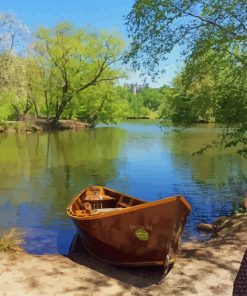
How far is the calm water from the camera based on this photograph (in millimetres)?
12555

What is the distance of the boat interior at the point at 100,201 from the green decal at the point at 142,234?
2.58 m

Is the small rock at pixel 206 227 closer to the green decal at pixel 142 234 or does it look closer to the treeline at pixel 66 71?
the green decal at pixel 142 234

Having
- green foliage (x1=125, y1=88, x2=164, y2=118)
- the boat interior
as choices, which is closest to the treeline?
the boat interior

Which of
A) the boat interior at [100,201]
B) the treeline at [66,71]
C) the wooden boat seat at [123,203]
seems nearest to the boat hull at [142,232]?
the boat interior at [100,201]

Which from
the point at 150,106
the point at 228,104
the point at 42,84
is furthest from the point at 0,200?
the point at 150,106

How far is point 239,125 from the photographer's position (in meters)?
13.8

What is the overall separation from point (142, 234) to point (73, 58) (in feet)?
158

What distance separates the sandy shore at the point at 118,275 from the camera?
685cm

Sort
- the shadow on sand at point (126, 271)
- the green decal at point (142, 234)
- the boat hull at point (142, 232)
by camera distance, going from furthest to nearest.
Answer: the green decal at point (142, 234) < the boat hull at point (142, 232) < the shadow on sand at point (126, 271)

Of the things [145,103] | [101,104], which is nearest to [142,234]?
[101,104]

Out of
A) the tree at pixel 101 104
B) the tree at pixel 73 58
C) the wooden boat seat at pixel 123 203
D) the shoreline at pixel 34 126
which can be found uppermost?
the tree at pixel 73 58

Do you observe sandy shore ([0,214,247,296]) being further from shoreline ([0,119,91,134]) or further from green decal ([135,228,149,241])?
shoreline ([0,119,91,134])

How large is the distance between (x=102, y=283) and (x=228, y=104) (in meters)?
7.97

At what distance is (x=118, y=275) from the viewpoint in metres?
8.16
